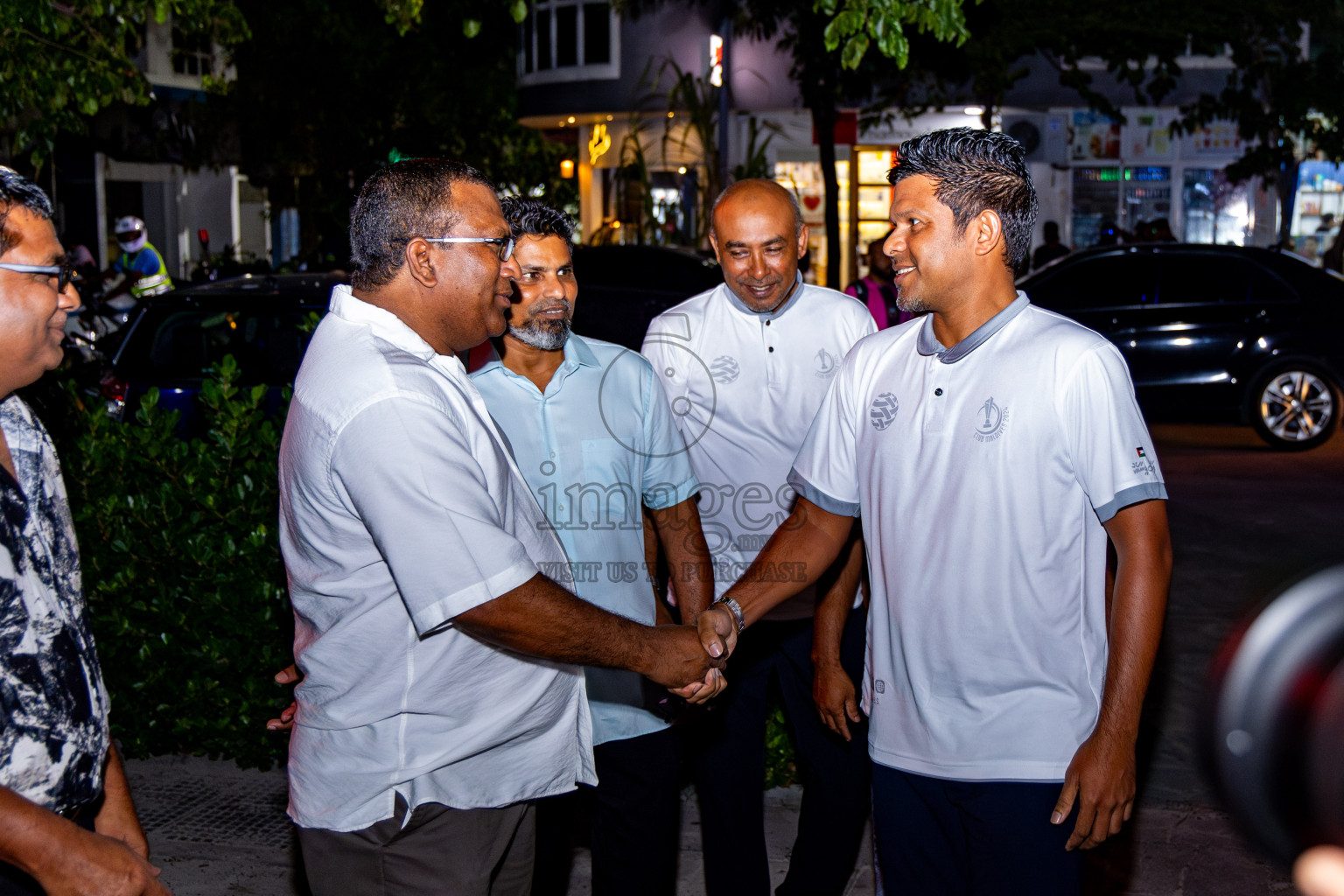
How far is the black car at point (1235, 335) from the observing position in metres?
11.9

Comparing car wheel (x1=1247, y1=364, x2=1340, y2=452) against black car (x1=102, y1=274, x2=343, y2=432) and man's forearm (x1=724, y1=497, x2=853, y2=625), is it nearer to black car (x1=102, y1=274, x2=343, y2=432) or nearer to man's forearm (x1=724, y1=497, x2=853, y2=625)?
black car (x1=102, y1=274, x2=343, y2=432)

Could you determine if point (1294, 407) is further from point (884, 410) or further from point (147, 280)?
point (147, 280)

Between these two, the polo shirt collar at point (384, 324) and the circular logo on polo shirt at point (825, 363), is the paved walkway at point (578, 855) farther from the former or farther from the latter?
the polo shirt collar at point (384, 324)

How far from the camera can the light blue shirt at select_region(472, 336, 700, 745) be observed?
11.6ft

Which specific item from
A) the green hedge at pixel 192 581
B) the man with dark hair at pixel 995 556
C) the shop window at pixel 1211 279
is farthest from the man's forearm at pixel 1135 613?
the shop window at pixel 1211 279

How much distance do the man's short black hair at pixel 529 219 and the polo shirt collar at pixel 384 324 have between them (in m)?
1.13

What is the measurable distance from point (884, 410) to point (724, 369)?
1246mm

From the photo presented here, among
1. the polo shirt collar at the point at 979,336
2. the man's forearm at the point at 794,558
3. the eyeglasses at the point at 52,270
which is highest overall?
the eyeglasses at the point at 52,270

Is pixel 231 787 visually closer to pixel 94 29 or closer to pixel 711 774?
pixel 711 774

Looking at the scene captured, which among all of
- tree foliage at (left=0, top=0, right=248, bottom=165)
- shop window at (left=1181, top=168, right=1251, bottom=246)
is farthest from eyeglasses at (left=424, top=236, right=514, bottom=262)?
shop window at (left=1181, top=168, right=1251, bottom=246)

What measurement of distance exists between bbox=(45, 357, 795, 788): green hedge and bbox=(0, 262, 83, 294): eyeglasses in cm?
262

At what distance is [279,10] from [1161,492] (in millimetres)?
24489

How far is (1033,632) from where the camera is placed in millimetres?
2713

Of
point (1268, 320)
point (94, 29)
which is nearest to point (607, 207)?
point (1268, 320)
